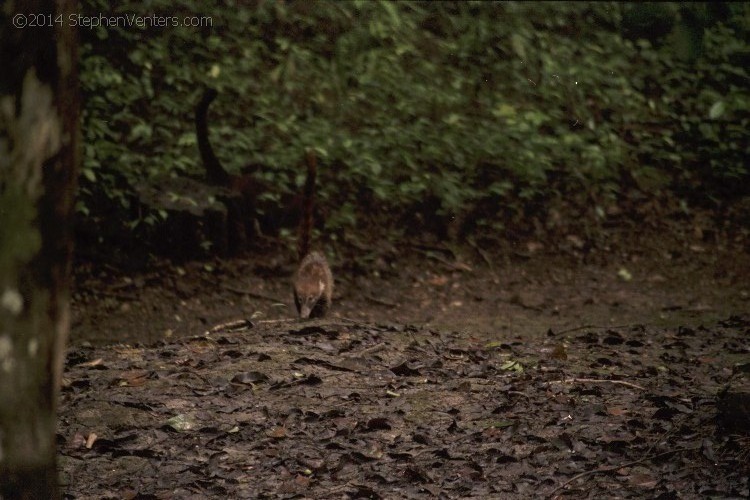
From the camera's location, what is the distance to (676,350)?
243 inches

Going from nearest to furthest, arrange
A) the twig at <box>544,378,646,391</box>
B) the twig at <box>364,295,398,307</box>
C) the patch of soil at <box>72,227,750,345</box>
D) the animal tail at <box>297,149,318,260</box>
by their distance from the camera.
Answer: the twig at <box>544,378,646,391</box>, the animal tail at <box>297,149,318,260</box>, the patch of soil at <box>72,227,750,345</box>, the twig at <box>364,295,398,307</box>

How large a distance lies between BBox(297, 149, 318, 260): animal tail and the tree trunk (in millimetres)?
4352

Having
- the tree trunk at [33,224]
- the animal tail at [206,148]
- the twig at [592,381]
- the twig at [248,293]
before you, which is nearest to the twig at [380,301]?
the twig at [248,293]

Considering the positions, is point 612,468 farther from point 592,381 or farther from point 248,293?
point 248,293

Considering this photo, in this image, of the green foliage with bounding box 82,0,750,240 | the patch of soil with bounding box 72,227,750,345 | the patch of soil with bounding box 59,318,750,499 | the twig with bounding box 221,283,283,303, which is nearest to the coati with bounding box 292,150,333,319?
the patch of soil with bounding box 59,318,750,499

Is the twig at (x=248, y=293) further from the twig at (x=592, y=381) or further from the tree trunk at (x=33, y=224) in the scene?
the tree trunk at (x=33, y=224)

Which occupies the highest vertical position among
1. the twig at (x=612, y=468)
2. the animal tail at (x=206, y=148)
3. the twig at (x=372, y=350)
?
the animal tail at (x=206, y=148)

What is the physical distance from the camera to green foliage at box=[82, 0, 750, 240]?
9.48m

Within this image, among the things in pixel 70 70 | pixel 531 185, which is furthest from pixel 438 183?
pixel 70 70

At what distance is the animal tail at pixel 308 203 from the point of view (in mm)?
6789

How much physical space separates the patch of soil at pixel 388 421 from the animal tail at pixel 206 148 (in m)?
3.17

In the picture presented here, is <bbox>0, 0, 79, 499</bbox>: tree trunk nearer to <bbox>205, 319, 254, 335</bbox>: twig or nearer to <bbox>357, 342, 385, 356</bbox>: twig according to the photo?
<bbox>357, 342, 385, 356</bbox>: twig

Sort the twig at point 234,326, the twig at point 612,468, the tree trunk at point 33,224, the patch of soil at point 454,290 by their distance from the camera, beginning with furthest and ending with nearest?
the patch of soil at point 454,290
the twig at point 234,326
the twig at point 612,468
the tree trunk at point 33,224

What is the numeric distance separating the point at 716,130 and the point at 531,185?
11.3 feet
